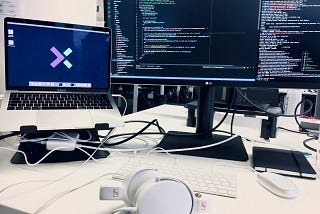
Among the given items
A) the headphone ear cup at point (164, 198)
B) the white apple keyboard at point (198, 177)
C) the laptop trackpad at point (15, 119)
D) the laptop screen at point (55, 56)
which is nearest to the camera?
the headphone ear cup at point (164, 198)

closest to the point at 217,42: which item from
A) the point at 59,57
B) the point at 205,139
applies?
the point at 205,139

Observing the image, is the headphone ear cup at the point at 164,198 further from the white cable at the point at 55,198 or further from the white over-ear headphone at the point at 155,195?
the white cable at the point at 55,198

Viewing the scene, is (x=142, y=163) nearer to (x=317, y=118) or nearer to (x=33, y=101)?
(x=33, y=101)

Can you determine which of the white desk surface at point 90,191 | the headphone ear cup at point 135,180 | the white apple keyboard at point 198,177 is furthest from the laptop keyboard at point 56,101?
the headphone ear cup at point 135,180

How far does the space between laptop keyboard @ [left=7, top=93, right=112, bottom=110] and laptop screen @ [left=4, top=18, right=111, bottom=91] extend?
22mm

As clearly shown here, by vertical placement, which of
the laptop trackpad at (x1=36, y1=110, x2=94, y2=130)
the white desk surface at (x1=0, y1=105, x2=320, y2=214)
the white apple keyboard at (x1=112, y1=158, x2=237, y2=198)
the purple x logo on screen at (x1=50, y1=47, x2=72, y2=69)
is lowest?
the white desk surface at (x1=0, y1=105, x2=320, y2=214)

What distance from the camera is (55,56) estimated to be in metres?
0.77

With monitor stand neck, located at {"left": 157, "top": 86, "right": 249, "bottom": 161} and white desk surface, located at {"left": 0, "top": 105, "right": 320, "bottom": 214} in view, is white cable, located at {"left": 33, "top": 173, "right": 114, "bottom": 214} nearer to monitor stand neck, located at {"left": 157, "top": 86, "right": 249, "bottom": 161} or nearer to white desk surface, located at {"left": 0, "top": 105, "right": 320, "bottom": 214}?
white desk surface, located at {"left": 0, "top": 105, "right": 320, "bottom": 214}

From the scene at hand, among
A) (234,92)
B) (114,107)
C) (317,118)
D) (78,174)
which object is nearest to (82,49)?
(114,107)

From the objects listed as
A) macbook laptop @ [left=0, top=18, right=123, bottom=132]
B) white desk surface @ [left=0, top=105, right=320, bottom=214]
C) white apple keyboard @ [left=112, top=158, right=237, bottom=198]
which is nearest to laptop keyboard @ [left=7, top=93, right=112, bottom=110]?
macbook laptop @ [left=0, top=18, right=123, bottom=132]

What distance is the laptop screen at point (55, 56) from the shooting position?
29.1 inches

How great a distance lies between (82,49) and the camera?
0.79 meters

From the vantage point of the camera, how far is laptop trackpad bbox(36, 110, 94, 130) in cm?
66

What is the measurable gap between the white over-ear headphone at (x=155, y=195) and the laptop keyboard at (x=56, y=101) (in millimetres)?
380
